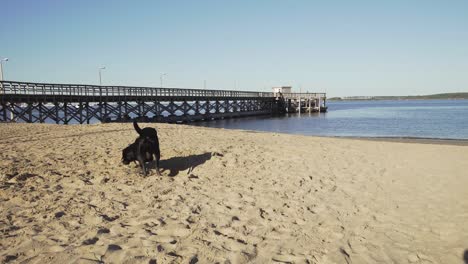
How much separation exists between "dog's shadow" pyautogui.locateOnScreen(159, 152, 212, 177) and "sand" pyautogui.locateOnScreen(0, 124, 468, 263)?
0.02m

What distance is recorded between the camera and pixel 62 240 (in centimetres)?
407

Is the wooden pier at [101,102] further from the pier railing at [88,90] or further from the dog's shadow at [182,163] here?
the dog's shadow at [182,163]

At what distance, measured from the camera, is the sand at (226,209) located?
394 cm

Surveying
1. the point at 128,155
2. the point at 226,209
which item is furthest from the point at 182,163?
the point at 226,209

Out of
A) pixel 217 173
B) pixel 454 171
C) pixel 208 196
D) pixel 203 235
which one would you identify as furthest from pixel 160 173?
pixel 454 171

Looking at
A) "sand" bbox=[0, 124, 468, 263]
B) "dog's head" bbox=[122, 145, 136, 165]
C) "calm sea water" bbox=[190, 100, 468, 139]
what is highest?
"dog's head" bbox=[122, 145, 136, 165]

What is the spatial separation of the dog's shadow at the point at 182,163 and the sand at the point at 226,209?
2 centimetres

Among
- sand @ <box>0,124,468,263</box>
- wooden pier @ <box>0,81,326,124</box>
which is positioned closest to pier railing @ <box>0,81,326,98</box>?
wooden pier @ <box>0,81,326,124</box>

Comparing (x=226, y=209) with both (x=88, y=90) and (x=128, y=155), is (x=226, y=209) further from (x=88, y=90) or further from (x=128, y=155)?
(x=88, y=90)

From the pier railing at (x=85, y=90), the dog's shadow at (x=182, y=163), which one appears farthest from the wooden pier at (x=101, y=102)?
the dog's shadow at (x=182, y=163)

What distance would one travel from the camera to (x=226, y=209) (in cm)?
546

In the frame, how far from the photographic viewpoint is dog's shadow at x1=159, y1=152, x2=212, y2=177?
805 centimetres

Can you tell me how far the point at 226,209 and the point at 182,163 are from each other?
3.30 metres

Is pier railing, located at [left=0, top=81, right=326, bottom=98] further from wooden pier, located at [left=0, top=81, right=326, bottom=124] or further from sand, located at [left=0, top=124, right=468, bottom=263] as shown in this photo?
sand, located at [left=0, top=124, right=468, bottom=263]
